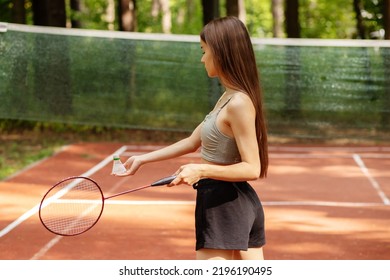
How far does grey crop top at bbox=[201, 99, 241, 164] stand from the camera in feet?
13.3

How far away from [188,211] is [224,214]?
642 centimetres

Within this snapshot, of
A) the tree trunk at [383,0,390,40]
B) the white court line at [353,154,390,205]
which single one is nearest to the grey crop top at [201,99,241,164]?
the white court line at [353,154,390,205]

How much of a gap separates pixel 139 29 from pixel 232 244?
20633 millimetres

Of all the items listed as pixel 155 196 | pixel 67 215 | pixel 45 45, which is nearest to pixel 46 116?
pixel 45 45

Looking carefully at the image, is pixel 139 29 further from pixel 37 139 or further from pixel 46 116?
pixel 46 116

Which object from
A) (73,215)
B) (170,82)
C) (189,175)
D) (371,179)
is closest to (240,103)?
(189,175)

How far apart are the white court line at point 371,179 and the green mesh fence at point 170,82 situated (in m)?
0.59

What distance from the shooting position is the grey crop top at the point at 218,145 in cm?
404

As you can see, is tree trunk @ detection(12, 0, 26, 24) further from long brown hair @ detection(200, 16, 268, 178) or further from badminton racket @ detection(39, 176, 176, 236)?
long brown hair @ detection(200, 16, 268, 178)

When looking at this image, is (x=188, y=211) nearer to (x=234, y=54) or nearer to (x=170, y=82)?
(x=170, y=82)

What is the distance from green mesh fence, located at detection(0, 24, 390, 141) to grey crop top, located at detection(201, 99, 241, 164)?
363 inches

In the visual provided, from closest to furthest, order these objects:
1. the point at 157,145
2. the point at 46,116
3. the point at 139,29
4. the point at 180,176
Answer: the point at 180,176, the point at 46,116, the point at 157,145, the point at 139,29

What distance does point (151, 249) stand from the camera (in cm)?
855

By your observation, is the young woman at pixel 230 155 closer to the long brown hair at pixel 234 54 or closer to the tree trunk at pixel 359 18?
the long brown hair at pixel 234 54
